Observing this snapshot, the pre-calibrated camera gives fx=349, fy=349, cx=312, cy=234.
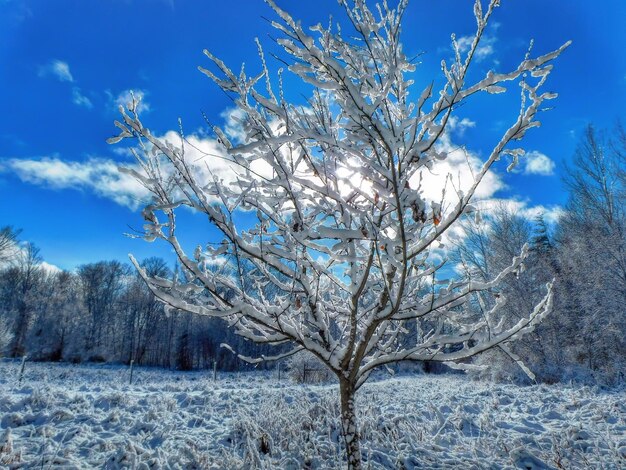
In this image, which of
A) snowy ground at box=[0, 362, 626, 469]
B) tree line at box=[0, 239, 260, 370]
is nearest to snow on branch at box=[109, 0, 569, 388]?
snowy ground at box=[0, 362, 626, 469]

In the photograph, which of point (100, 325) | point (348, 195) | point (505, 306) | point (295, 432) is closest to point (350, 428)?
point (348, 195)

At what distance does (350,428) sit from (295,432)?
3447 millimetres

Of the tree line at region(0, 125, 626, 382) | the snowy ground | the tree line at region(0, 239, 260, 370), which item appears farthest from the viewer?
the tree line at region(0, 239, 260, 370)

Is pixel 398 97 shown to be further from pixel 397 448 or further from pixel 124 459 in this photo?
pixel 124 459

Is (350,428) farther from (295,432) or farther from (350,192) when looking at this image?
(295,432)

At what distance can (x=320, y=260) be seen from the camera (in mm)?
3172

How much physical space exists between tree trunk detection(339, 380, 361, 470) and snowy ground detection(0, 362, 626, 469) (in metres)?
1.77

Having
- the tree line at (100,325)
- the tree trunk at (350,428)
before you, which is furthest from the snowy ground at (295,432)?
the tree line at (100,325)

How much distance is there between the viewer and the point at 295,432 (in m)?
5.67

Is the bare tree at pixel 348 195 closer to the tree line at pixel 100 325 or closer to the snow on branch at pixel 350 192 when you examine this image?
the snow on branch at pixel 350 192

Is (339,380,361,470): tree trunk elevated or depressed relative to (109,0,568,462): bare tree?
depressed

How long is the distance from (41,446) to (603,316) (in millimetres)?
17641

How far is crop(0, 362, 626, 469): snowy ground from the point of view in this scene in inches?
186

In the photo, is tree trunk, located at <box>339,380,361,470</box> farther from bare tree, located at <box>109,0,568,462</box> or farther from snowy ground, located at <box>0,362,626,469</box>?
snowy ground, located at <box>0,362,626,469</box>
